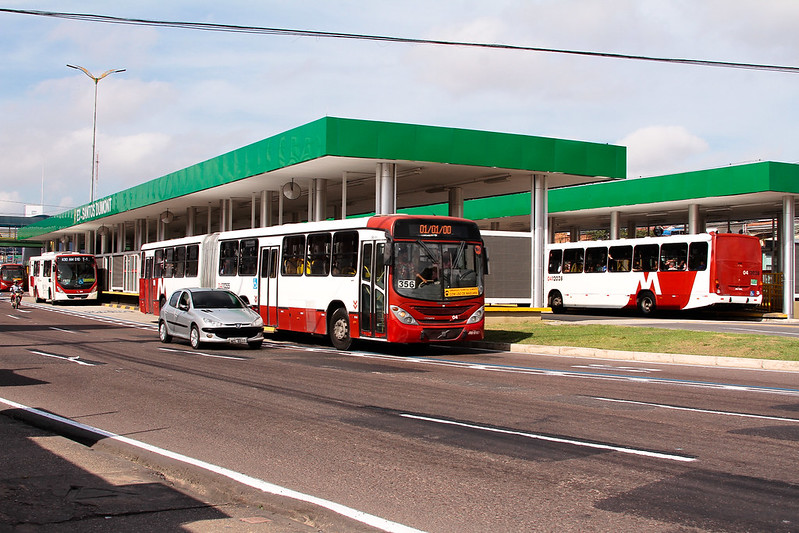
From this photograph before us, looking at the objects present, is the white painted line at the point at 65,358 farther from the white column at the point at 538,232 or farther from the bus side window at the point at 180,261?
the white column at the point at 538,232

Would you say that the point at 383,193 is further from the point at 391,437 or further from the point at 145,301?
the point at 391,437

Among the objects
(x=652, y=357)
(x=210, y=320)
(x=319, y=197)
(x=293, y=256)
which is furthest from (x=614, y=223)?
(x=210, y=320)

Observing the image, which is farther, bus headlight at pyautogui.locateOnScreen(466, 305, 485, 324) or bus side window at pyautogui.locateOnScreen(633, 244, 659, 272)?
bus side window at pyautogui.locateOnScreen(633, 244, 659, 272)

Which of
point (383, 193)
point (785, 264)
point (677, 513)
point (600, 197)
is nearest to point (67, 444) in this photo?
point (677, 513)

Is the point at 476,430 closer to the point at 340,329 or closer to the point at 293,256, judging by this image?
the point at 340,329

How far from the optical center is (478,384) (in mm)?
13109

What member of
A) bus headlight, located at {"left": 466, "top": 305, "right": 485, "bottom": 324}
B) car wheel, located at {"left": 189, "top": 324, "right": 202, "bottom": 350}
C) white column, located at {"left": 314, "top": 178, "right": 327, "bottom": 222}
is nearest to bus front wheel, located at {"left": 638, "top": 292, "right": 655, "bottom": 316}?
white column, located at {"left": 314, "top": 178, "right": 327, "bottom": 222}

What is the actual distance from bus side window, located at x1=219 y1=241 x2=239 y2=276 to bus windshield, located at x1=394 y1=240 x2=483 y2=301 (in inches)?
360

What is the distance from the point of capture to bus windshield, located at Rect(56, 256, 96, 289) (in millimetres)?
51156

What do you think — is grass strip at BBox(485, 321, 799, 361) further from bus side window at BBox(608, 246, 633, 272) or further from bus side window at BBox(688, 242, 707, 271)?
bus side window at BBox(608, 246, 633, 272)

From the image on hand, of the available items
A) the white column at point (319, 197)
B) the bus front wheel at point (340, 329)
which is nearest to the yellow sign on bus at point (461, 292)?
the bus front wheel at point (340, 329)

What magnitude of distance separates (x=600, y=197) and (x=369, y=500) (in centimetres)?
3818

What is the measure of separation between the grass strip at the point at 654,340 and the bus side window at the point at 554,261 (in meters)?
16.5

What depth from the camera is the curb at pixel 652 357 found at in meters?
16.4
